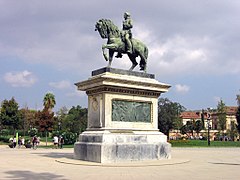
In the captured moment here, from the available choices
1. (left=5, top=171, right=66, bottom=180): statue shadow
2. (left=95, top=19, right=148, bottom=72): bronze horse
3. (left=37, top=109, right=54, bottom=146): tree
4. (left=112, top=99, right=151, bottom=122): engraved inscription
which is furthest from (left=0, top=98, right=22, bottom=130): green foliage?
(left=5, top=171, right=66, bottom=180): statue shadow

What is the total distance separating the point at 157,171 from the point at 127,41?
8159mm

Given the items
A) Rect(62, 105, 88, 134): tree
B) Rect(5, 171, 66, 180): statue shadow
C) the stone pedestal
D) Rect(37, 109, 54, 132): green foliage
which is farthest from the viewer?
Rect(62, 105, 88, 134): tree

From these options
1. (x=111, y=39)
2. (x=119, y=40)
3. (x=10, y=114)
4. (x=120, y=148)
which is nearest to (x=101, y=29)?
(x=111, y=39)

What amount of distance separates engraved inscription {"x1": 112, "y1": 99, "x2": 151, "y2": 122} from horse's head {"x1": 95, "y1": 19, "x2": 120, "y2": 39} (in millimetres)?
3811

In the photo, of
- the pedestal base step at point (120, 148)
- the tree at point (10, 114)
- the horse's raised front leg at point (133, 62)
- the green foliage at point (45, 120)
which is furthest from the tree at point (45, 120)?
the pedestal base step at point (120, 148)

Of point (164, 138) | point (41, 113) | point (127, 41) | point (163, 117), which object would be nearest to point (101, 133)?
point (164, 138)

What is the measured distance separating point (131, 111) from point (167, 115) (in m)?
56.6

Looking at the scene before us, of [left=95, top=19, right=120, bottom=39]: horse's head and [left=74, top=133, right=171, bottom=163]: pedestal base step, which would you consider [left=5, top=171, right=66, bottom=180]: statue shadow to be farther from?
[left=95, top=19, right=120, bottom=39]: horse's head

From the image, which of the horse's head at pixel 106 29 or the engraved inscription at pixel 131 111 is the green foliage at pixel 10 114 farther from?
the engraved inscription at pixel 131 111

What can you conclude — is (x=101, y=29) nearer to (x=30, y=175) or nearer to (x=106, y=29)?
(x=106, y=29)

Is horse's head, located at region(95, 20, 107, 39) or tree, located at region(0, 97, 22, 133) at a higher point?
A: horse's head, located at region(95, 20, 107, 39)

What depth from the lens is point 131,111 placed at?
18.0 meters

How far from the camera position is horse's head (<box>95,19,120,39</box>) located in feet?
61.6

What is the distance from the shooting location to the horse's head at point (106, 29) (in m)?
18.8
